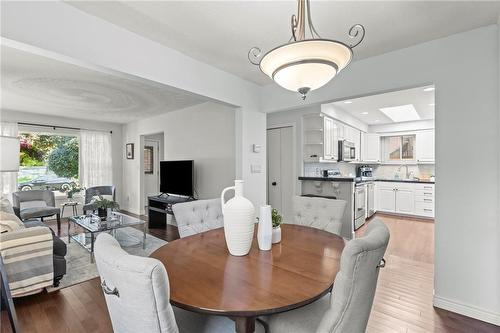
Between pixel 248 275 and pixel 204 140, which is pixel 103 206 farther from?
pixel 248 275

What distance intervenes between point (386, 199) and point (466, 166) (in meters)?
4.47

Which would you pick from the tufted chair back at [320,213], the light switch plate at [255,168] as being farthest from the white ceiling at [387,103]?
the tufted chair back at [320,213]

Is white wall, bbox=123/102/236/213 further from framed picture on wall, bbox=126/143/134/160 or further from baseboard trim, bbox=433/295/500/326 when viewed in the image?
baseboard trim, bbox=433/295/500/326

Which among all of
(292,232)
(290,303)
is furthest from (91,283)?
(290,303)

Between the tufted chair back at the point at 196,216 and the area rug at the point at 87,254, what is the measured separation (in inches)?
64.0

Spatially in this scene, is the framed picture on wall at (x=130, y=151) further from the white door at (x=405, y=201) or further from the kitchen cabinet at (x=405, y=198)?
the white door at (x=405, y=201)

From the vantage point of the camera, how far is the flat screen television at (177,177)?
4617 millimetres

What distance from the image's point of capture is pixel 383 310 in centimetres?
214

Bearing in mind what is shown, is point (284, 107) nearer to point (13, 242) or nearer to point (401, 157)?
point (13, 242)

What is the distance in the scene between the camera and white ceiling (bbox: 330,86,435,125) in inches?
157

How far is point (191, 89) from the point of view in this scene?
2.69 metres

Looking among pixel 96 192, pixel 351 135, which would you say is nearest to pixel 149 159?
pixel 96 192

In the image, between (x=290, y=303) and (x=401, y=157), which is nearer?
(x=290, y=303)

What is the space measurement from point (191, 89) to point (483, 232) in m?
2.98
